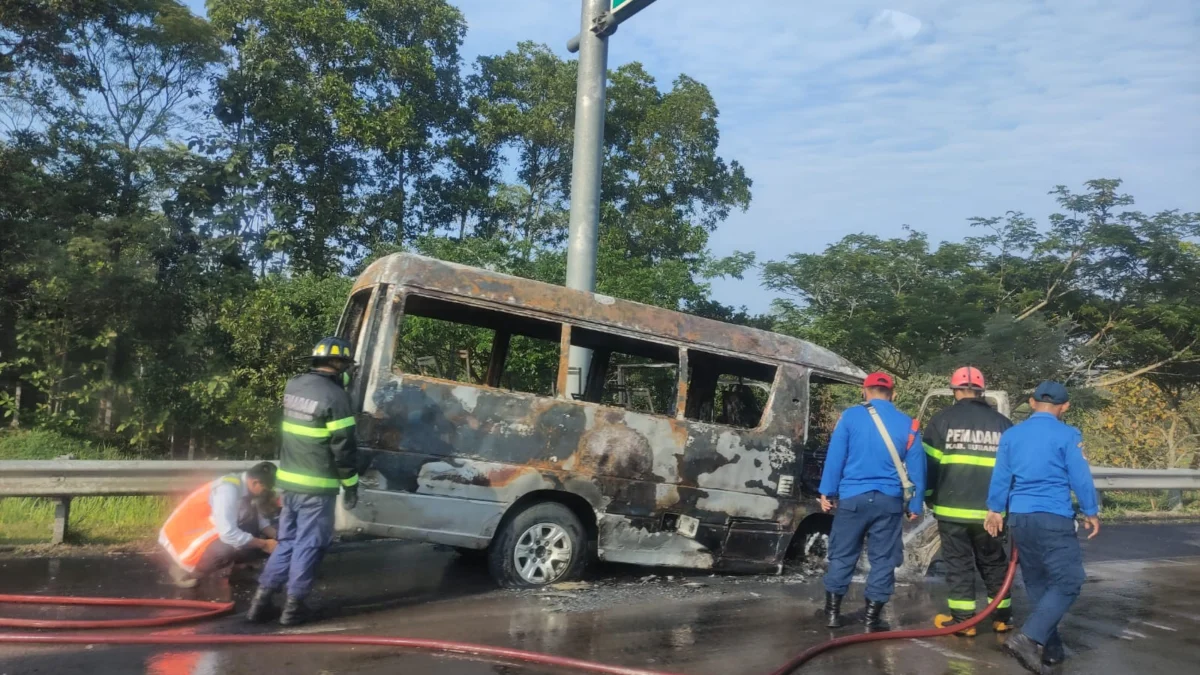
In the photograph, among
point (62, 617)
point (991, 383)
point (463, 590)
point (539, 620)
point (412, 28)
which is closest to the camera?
point (62, 617)

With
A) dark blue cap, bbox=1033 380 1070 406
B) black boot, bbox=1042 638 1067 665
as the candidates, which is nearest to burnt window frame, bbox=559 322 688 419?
dark blue cap, bbox=1033 380 1070 406

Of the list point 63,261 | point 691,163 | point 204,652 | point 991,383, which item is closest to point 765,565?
point 204,652

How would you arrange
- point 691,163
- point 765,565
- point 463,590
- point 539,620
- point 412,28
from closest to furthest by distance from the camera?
1. point 539,620
2. point 463,590
3. point 765,565
4. point 412,28
5. point 691,163

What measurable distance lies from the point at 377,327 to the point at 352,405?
52cm

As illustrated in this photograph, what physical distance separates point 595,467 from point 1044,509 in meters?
2.85

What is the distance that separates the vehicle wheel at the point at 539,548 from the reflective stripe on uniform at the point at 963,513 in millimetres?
2436

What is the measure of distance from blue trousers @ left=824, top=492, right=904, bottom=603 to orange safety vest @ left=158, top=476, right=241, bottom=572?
13.1 feet

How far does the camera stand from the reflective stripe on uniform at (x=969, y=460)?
6004 millimetres

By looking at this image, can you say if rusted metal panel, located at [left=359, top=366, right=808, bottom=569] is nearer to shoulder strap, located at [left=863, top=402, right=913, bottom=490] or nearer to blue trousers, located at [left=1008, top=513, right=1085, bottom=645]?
shoulder strap, located at [left=863, top=402, right=913, bottom=490]

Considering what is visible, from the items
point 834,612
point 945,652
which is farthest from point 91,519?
point 945,652

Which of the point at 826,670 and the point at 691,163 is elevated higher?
the point at 691,163

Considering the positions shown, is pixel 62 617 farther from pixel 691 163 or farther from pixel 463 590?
pixel 691 163

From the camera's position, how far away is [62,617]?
5301 mm

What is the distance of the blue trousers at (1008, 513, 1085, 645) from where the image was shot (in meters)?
5.20
